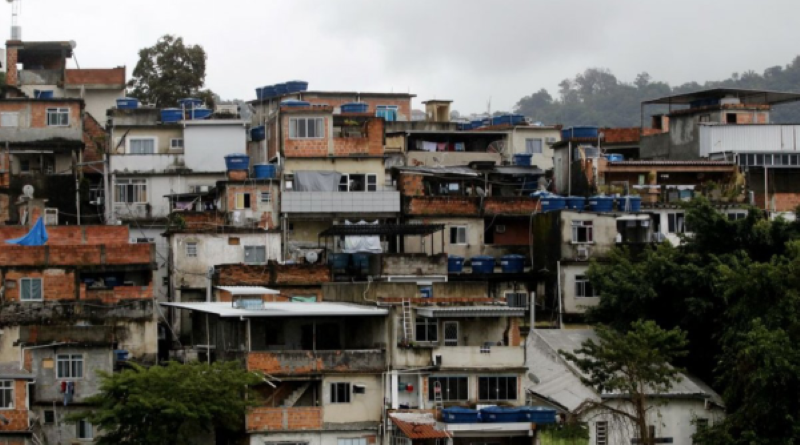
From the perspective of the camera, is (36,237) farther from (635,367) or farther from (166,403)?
(635,367)

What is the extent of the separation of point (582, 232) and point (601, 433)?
12378 mm

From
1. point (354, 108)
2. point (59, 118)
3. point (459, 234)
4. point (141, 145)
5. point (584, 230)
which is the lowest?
point (459, 234)

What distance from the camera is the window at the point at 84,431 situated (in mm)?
51062

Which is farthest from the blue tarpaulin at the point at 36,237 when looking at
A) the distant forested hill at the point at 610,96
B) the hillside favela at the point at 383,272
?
the distant forested hill at the point at 610,96

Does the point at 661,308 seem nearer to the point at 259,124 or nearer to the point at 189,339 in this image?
the point at 189,339

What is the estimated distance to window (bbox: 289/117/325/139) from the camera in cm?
6675

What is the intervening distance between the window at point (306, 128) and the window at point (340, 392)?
18.6 meters

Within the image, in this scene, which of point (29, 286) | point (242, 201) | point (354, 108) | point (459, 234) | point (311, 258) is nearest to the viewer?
point (29, 286)

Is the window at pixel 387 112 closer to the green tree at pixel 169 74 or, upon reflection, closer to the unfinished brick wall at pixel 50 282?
the green tree at pixel 169 74

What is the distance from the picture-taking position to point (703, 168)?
222ft

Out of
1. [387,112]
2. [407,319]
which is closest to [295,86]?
[387,112]

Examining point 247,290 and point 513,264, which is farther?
point 513,264

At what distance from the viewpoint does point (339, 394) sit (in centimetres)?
4984

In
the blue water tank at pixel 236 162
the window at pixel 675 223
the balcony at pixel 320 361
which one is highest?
the blue water tank at pixel 236 162
